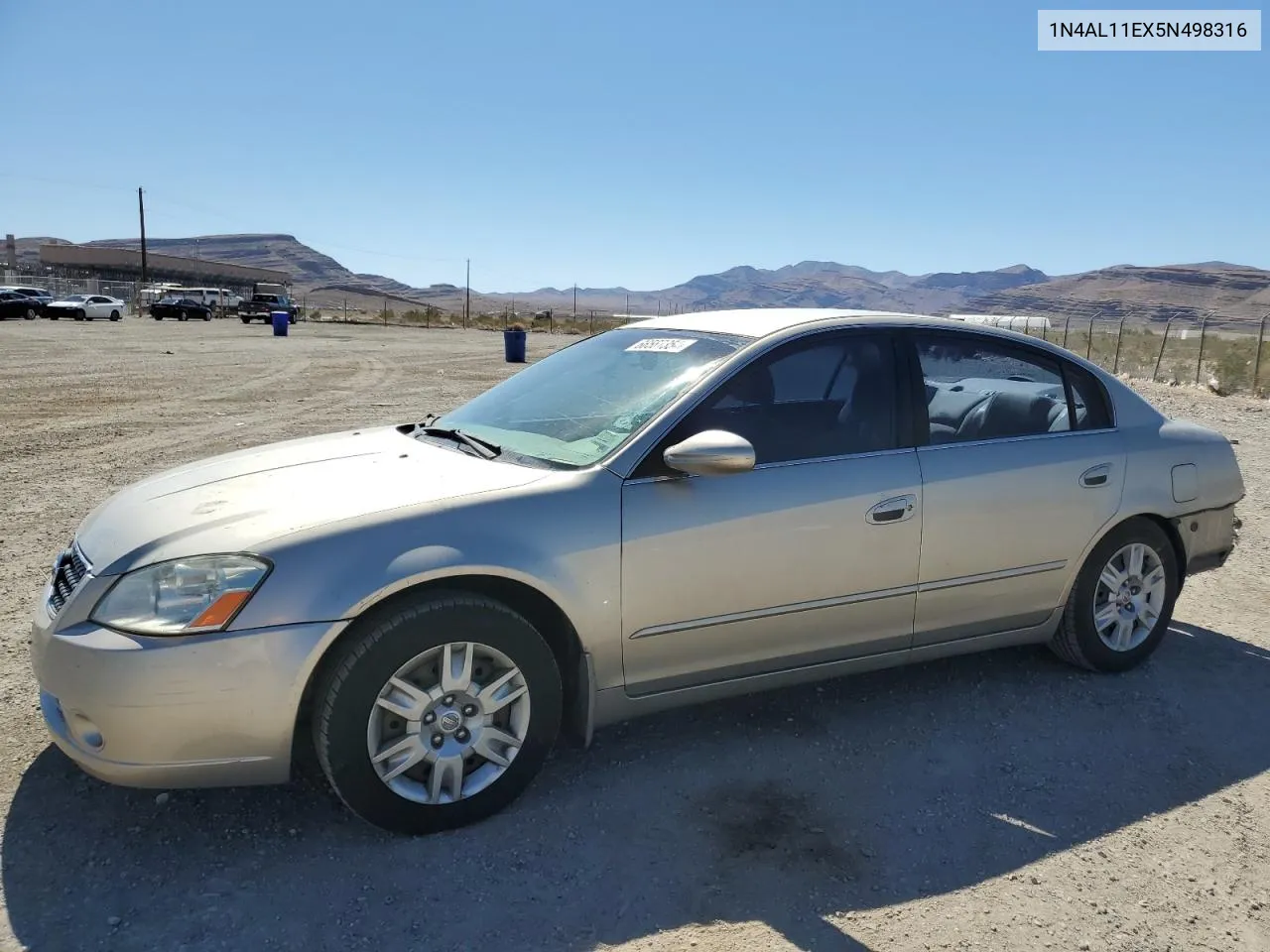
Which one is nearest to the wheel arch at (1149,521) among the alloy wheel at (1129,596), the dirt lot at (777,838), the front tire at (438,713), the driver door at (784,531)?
the alloy wheel at (1129,596)

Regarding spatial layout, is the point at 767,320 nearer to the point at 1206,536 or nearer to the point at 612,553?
the point at 612,553

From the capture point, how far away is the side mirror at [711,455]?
3049mm

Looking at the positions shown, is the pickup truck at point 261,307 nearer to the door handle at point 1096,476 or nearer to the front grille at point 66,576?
the front grille at point 66,576

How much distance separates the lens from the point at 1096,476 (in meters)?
4.09

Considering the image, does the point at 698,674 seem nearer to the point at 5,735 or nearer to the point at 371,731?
the point at 371,731

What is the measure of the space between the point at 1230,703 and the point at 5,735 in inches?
196

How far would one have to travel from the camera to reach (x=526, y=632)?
293 cm

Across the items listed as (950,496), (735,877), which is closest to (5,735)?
(735,877)

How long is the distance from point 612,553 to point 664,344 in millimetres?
1197

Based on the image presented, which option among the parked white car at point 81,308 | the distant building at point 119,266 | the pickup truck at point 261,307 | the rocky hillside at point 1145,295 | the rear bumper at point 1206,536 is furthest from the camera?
the rocky hillside at point 1145,295

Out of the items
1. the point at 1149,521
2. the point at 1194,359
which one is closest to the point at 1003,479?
the point at 1149,521

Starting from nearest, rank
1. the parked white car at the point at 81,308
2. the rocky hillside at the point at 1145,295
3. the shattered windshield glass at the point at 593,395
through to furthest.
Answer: the shattered windshield glass at the point at 593,395
the parked white car at the point at 81,308
the rocky hillside at the point at 1145,295

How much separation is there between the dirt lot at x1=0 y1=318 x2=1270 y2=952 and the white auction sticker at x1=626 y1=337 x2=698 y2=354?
1.51 metres

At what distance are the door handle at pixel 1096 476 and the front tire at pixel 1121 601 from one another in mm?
282
